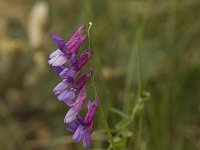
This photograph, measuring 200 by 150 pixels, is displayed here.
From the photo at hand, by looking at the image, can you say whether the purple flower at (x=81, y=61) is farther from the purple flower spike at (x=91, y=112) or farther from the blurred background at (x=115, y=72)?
the blurred background at (x=115, y=72)

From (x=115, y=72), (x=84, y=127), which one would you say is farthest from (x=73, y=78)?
(x=115, y=72)

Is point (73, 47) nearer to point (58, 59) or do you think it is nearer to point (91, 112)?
point (58, 59)

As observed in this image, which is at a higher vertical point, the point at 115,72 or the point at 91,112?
the point at 91,112

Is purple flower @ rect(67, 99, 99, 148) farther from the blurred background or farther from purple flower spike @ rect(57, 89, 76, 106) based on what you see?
the blurred background

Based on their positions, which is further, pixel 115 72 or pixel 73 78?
pixel 115 72

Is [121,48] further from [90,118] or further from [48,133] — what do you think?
[90,118]

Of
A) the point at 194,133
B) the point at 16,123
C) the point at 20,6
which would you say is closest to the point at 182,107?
the point at 194,133
